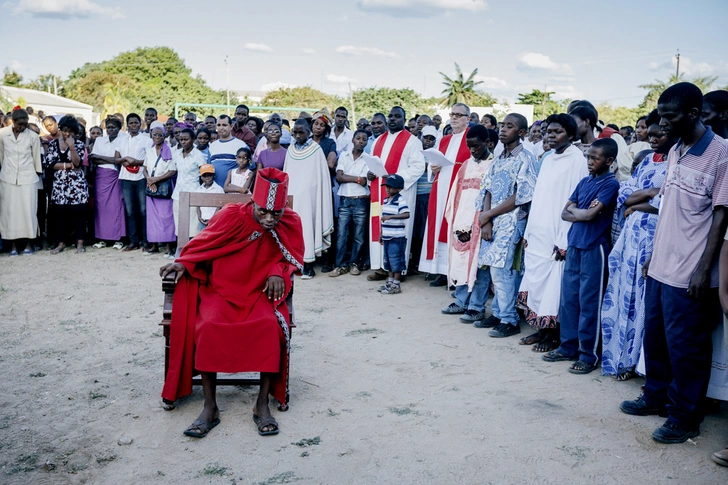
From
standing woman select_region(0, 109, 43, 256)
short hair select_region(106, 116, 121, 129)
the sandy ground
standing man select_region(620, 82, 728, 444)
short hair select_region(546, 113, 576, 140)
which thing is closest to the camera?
the sandy ground

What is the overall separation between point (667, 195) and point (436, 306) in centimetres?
365

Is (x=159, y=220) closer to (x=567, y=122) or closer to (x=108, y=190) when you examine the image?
(x=108, y=190)

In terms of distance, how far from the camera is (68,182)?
9.76 meters

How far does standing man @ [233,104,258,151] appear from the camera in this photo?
9891mm

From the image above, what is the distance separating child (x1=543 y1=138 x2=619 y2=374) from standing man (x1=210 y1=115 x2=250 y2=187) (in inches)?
208

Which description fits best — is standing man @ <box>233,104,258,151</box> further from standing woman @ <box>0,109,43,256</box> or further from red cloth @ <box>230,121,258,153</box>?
standing woman @ <box>0,109,43,256</box>

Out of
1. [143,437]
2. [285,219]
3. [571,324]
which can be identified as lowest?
[143,437]

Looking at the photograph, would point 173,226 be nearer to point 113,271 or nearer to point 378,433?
point 113,271

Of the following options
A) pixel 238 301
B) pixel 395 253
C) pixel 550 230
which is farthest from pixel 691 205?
pixel 395 253

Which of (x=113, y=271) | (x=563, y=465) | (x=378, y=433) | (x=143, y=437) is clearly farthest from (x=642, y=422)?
(x=113, y=271)

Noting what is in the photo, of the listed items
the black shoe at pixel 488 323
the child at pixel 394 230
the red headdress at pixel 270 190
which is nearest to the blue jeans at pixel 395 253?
the child at pixel 394 230

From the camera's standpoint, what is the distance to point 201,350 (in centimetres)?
395

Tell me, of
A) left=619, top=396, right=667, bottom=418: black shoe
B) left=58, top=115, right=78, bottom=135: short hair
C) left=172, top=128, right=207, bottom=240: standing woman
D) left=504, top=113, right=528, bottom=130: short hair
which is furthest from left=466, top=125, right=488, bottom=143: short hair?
left=58, top=115, right=78, bottom=135: short hair

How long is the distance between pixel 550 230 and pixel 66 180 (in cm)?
767
